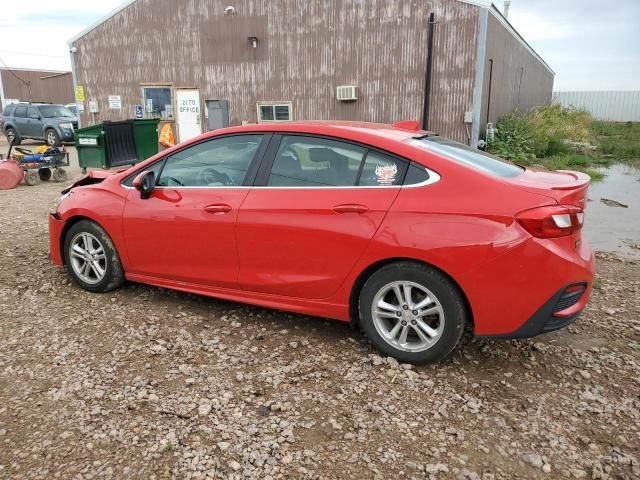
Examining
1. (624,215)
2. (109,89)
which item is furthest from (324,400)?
(109,89)

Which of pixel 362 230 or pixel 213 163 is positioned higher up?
pixel 213 163

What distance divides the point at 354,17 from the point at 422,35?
2027mm

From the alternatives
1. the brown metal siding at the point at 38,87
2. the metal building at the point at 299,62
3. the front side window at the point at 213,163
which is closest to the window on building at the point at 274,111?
the metal building at the point at 299,62

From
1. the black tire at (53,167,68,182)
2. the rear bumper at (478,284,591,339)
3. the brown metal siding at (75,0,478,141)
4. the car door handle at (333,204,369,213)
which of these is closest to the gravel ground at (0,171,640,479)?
the rear bumper at (478,284,591,339)

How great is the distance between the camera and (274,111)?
53.8 ft

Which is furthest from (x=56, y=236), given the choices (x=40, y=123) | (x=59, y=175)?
(x=40, y=123)

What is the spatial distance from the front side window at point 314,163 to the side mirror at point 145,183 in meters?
1.03

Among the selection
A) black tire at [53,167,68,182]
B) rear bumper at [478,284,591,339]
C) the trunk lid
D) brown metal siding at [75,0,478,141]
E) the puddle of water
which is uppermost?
brown metal siding at [75,0,478,141]

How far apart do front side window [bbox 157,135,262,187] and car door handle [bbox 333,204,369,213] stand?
0.85m

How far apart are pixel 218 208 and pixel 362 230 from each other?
1.13 m

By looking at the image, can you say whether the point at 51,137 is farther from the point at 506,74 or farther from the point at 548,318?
the point at 548,318

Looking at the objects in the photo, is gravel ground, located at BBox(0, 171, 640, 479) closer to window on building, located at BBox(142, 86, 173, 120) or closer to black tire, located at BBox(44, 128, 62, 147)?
window on building, located at BBox(142, 86, 173, 120)

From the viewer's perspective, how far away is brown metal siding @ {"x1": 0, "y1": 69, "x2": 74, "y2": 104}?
38.4m

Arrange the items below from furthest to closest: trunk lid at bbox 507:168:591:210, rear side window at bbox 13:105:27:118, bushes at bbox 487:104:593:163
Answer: rear side window at bbox 13:105:27:118
bushes at bbox 487:104:593:163
trunk lid at bbox 507:168:591:210
